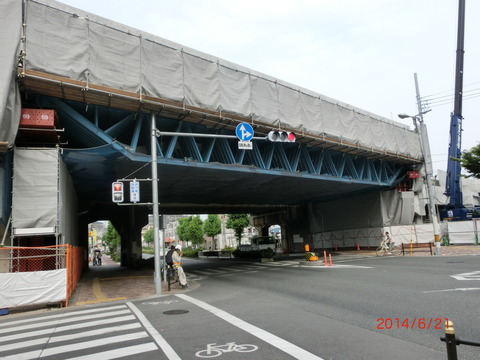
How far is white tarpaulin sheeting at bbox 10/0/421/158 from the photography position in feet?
46.8

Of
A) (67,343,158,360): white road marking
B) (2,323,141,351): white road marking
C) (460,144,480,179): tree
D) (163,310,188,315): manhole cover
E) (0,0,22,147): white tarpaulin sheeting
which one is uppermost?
(0,0,22,147): white tarpaulin sheeting

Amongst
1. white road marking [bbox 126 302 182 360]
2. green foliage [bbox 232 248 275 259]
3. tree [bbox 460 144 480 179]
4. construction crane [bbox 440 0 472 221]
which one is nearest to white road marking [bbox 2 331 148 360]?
white road marking [bbox 126 302 182 360]

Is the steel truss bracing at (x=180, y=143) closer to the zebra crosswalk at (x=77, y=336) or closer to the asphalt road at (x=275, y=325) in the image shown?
the asphalt road at (x=275, y=325)

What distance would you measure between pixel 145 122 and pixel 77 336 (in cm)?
1340

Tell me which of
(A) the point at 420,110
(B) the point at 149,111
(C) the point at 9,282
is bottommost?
(C) the point at 9,282

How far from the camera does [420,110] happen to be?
2519 cm

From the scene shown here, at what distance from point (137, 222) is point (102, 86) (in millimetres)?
23304

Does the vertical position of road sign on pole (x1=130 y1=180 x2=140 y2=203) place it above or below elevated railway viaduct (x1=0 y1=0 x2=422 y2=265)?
below

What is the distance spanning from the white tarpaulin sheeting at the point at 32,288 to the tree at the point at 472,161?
1110 inches

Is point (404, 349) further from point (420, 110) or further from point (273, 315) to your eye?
point (420, 110)

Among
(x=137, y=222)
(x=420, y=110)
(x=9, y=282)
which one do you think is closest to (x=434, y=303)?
(x=9, y=282)

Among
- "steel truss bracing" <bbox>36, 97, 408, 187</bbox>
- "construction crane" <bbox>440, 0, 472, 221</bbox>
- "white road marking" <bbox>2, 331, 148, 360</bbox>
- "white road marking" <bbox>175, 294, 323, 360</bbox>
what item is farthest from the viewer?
"construction crane" <bbox>440, 0, 472, 221</bbox>
